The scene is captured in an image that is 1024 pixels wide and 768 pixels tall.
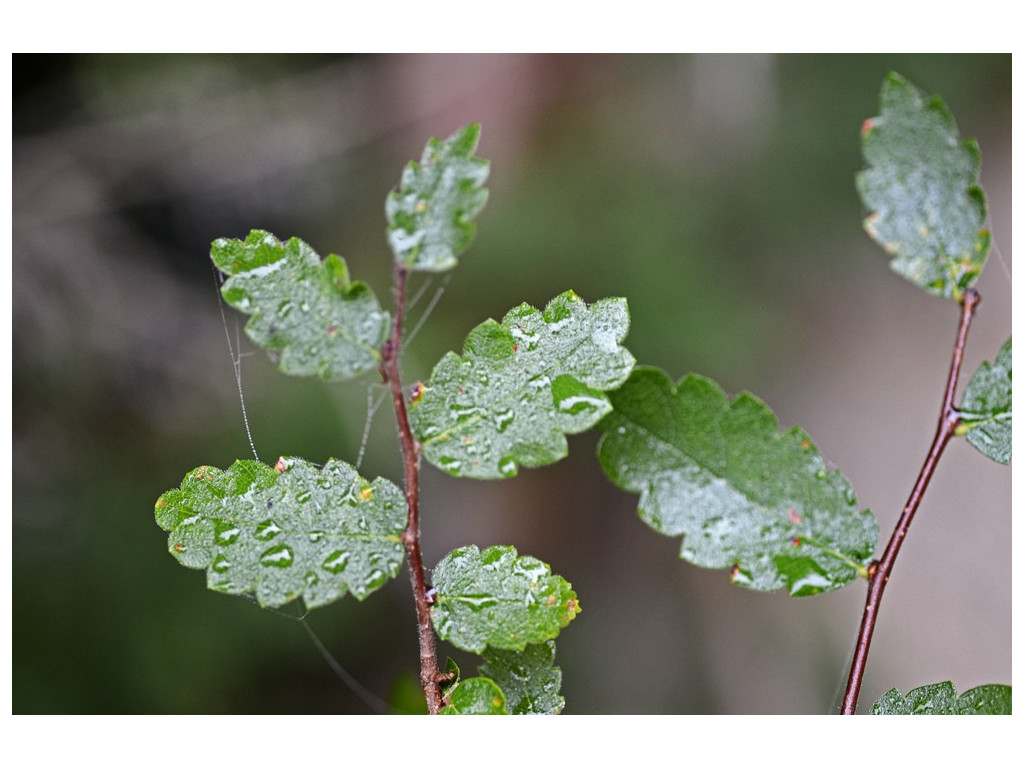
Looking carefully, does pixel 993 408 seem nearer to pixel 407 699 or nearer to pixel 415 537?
pixel 415 537

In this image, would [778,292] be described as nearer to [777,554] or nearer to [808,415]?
[808,415]

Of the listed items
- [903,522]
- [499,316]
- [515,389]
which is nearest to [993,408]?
[903,522]

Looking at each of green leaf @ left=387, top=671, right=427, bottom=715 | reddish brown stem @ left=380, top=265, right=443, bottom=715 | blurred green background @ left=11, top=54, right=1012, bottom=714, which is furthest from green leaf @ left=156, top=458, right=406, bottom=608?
blurred green background @ left=11, top=54, right=1012, bottom=714

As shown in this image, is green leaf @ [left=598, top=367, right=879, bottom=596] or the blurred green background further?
the blurred green background

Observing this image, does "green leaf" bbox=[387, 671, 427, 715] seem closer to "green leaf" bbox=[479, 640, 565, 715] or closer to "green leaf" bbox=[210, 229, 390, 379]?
"green leaf" bbox=[479, 640, 565, 715]

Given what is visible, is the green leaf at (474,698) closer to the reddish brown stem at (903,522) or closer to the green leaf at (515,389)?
the green leaf at (515,389)

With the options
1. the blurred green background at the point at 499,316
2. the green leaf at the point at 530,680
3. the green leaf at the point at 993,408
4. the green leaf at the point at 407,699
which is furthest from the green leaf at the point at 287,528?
the blurred green background at the point at 499,316
